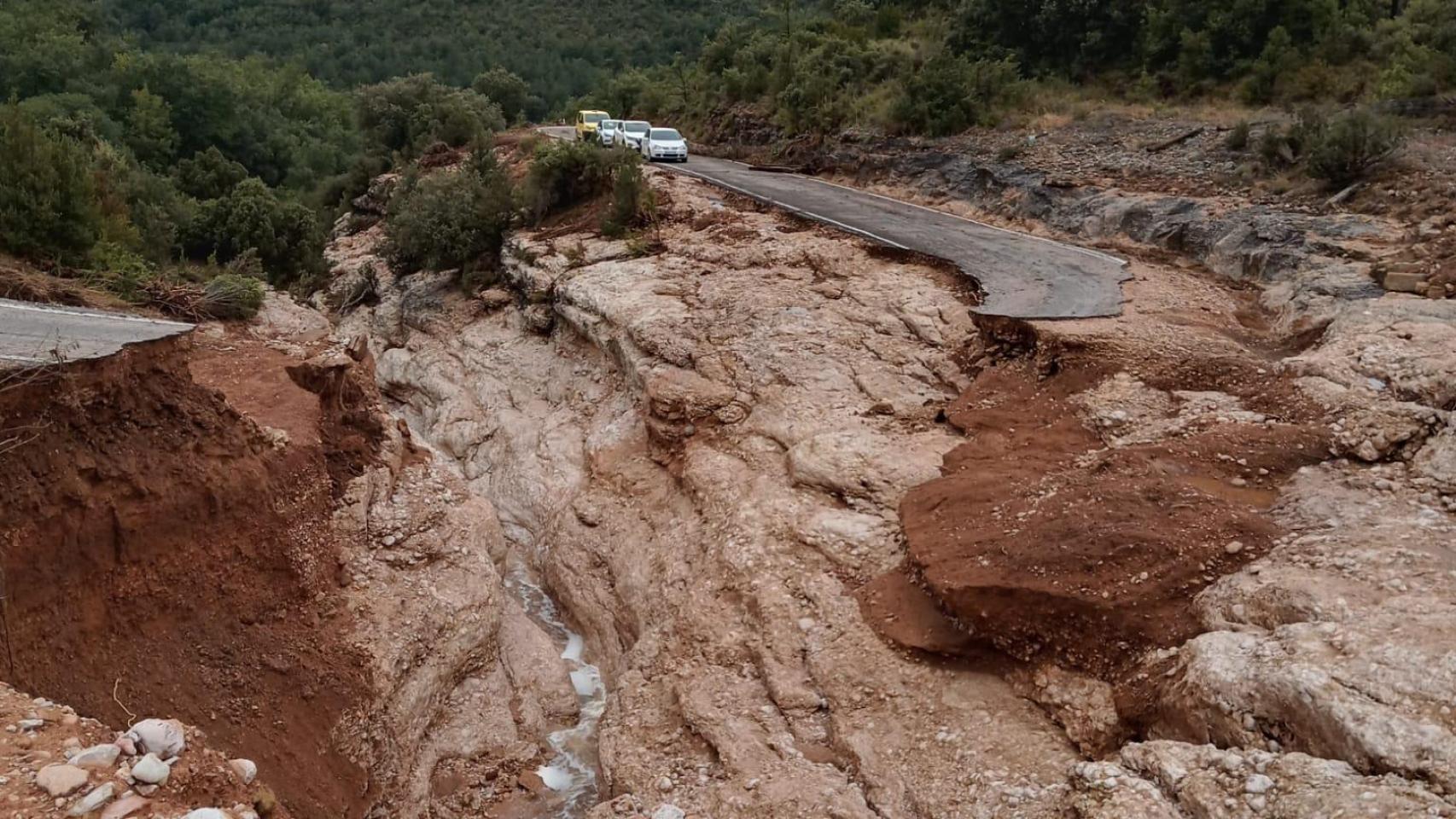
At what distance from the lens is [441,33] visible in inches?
3497

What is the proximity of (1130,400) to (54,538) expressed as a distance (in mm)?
10264

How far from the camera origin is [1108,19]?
81.5 feet

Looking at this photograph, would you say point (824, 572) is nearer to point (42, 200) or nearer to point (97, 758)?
point (97, 758)

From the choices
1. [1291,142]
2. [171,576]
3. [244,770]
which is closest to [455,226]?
[171,576]

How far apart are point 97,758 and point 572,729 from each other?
604cm

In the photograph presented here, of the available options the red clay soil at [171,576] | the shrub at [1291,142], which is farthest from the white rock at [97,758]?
the shrub at [1291,142]

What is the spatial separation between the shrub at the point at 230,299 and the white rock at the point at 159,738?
10.3 m

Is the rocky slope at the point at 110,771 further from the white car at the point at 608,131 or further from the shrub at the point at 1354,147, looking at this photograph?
the white car at the point at 608,131

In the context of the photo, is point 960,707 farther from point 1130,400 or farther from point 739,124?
point 739,124

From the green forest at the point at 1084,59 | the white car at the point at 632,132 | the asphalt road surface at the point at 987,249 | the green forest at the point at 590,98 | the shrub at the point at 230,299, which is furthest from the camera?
the white car at the point at 632,132

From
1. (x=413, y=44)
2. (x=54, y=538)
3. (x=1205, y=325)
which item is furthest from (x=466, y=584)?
(x=413, y=44)

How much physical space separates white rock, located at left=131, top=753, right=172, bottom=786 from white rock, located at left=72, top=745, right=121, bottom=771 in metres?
0.12

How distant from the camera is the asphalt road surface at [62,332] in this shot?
7.74 meters

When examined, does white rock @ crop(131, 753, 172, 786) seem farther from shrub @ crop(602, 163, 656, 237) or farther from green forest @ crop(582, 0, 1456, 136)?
Answer: green forest @ crop(582, 0, 1456, 136)
